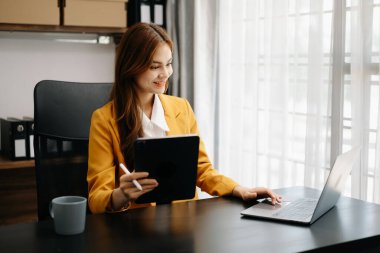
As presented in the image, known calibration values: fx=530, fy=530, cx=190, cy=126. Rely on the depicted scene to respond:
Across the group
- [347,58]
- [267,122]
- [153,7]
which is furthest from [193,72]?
[347,58]

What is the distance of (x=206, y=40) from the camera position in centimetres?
334

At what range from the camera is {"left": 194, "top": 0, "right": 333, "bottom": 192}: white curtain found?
250 cm

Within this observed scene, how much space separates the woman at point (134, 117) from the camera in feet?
5.86

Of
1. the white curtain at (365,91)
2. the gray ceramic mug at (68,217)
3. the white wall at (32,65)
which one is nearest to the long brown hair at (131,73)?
the gray ceramic mug at (68,217)

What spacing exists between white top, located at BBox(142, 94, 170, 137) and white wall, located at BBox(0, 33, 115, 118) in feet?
5.59

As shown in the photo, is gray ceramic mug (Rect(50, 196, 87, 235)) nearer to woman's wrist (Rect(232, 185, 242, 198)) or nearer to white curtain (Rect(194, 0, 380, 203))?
woman's wrist (Rect(232, 185, 242, 198))

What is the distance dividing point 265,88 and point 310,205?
127cm

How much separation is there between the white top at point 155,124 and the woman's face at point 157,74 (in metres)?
0.08

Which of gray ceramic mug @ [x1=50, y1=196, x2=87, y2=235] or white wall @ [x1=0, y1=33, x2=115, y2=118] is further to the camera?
white wall @ [x1=0, y1=33, x2=115, y2=118]

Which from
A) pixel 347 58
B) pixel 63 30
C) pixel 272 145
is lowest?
pixel 272 145

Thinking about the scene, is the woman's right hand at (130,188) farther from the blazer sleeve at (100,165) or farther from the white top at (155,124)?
the white top at (155,124)

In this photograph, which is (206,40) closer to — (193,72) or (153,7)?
(193,72)

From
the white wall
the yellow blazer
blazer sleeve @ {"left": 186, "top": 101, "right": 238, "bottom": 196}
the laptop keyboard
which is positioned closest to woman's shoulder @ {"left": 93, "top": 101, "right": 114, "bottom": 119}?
the yellow blazer

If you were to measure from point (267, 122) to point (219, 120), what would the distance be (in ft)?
Answer: 1.64
